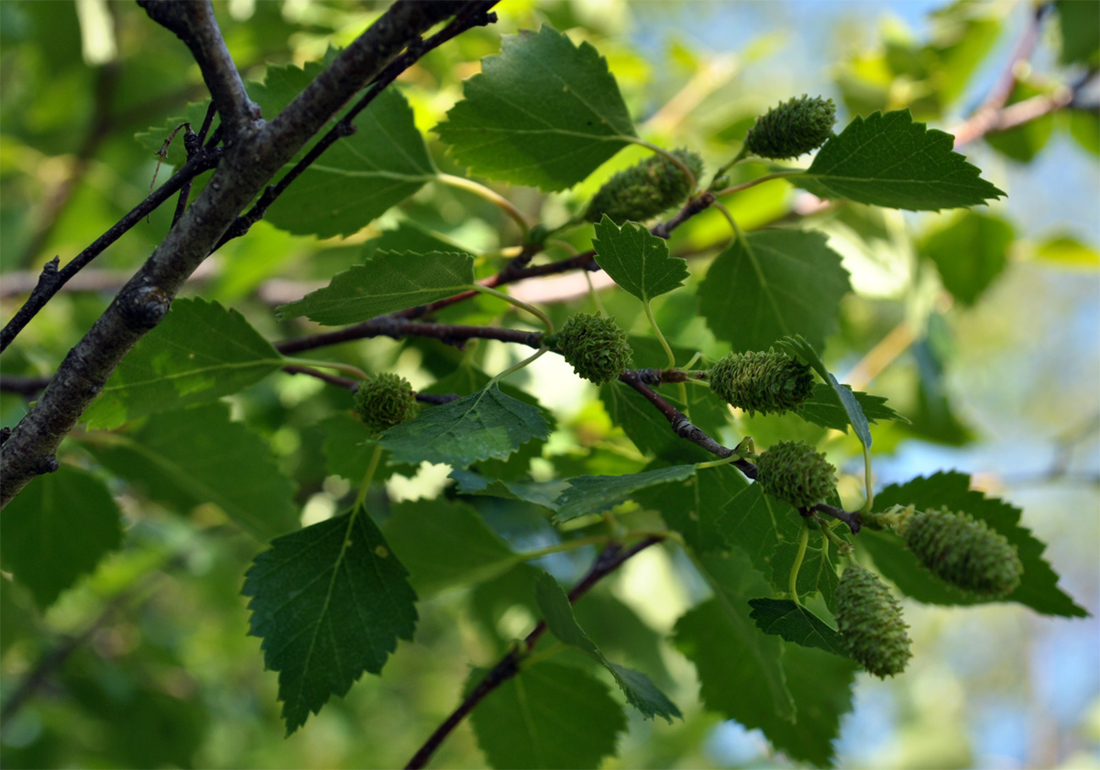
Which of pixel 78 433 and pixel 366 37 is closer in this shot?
pixel 366 37

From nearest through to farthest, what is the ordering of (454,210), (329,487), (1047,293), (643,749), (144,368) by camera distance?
1. (144,368)
2. (329,487)
3. (454,210)
4. (643,749)
5. (1047,293)

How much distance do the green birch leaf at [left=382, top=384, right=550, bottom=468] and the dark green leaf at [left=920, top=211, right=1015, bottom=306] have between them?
1777 mm

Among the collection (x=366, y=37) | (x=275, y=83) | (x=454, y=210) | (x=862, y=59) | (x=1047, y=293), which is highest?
(x=1047, y=293)

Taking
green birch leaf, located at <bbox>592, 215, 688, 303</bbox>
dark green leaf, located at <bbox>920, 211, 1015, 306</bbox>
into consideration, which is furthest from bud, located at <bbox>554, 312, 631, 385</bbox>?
dark green leaf, located at <bbox>920, 211, 1015, 306</bbox>

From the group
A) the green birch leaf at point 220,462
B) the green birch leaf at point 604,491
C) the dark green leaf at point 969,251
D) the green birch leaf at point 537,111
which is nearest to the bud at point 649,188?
the green birch leaf at point 537,111

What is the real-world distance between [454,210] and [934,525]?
1.93m

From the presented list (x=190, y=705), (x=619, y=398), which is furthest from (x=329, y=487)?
(x=619, y=398)

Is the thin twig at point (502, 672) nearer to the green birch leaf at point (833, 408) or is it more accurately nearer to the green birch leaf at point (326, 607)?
the green birch leaf at point (326, 607)

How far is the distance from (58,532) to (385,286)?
95cm

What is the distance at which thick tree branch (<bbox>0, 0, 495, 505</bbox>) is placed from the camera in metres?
0.75

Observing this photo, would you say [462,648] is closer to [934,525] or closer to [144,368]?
[144,368]

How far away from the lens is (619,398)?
3.37 ft

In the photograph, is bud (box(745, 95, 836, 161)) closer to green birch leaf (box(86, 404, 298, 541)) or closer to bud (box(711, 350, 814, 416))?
bud (box(711, 350, 814, 416))

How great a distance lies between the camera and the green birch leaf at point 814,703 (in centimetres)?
132
